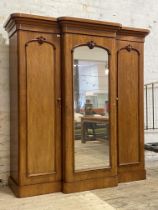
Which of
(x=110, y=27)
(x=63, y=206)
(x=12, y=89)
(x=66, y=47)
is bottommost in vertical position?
(x=63, y=206)

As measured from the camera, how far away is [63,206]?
2.84m

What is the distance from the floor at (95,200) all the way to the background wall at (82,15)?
28.0 inches

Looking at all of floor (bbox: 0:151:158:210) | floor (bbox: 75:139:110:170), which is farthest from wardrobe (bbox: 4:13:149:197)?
floor (bbox: 0:151:158:210)

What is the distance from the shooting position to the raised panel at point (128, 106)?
11.7 feet

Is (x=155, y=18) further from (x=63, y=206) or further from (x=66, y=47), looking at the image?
(x=63, y=206)

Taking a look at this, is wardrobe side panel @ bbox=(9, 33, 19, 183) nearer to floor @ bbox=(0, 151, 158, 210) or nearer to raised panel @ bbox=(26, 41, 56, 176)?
raised panel @ bbox=(26, 41, 56, 176)

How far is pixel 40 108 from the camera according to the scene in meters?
3.16

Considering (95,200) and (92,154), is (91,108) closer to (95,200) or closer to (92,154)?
(92,154)

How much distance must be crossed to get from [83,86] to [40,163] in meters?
1.04

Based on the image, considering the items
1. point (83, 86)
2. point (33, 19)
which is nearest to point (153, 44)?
point (83, 86)

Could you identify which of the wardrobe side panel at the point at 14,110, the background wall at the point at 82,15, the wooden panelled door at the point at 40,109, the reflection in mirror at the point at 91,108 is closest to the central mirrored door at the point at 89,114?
the reflection in mirror at the point at 91,108

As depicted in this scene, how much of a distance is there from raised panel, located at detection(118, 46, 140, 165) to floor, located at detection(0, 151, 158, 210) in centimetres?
44

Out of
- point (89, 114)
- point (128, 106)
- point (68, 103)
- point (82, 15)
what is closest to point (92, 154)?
point (89, 114)

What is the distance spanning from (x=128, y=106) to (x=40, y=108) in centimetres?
119
